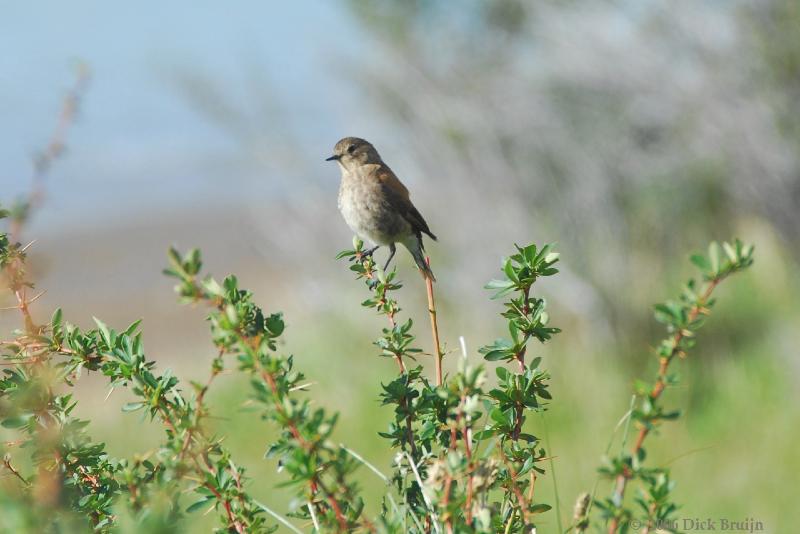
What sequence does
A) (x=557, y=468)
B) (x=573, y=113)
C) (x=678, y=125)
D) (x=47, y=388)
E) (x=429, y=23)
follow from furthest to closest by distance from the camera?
(x=429, y=23) → (x=573, y=113) → (x=678, y=125) → (x=557, y=468) → (x=47, y=388)

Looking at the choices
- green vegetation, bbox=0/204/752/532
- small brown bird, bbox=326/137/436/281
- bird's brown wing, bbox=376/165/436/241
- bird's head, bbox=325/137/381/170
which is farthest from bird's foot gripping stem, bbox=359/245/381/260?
bird's head, bbox=325/137/381/170

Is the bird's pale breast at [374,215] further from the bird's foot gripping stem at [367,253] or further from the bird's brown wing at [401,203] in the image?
the bird's foot gripping stem at [367,253]

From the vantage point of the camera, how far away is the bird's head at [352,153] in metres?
4.40

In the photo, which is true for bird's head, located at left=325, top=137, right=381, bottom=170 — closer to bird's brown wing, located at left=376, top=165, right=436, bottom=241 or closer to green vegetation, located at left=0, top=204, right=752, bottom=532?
bird's brown wing, located at left=376, top=165, right=436, bottom=241

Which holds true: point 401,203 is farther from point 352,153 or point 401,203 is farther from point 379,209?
point 352,153

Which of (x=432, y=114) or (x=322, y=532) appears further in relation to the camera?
(x=432, y=114)

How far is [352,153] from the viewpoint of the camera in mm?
4426

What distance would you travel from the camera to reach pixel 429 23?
30.0 ft

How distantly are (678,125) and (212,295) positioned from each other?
6.17 metres

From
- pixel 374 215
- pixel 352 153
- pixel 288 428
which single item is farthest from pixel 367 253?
pixel 288 428

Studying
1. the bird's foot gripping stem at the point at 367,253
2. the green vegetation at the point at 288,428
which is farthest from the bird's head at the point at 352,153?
the green vegetation at the point at 288,428

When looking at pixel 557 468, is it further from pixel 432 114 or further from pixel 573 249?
pixel 432 114

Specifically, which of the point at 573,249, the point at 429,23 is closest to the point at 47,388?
the point at 573,249

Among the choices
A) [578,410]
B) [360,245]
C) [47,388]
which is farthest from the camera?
[578,410]
